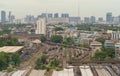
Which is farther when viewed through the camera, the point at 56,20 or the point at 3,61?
the point at 56,20

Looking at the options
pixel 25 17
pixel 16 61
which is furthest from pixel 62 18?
pixel 16 61

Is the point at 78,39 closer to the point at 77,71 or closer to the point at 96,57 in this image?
the point at 96,57

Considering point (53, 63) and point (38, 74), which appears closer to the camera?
point (38, 74)

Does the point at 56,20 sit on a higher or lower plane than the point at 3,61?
higher

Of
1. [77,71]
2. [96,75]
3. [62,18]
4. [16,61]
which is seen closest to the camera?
[96,75]

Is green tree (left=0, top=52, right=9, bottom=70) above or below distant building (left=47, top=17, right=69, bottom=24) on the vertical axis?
below

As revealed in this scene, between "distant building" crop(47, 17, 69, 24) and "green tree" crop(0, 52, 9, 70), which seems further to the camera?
"distant building" crop(47, 17, 69, 24)

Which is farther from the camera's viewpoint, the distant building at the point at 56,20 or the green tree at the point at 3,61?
the distant building at the point at 56,20

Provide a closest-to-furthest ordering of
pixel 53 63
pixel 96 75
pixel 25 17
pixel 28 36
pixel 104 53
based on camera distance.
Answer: pixel 96 75 → pixel 53 63 → pixel 104 53 → pixel 28 36 → pixel 25 17

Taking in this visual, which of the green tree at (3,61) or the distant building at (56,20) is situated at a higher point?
the distant building at (56,20)
